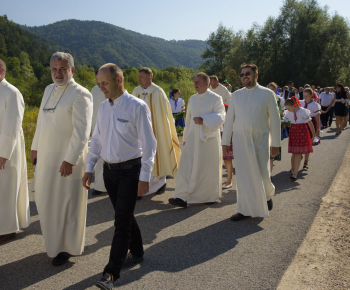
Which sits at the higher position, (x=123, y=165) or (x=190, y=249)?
(x=123, y=165)

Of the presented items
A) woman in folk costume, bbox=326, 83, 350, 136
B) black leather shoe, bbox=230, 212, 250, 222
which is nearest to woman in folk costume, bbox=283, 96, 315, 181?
black leather shoe, bbox=230, 212, 250, 222

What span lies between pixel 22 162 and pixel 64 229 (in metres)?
1.36

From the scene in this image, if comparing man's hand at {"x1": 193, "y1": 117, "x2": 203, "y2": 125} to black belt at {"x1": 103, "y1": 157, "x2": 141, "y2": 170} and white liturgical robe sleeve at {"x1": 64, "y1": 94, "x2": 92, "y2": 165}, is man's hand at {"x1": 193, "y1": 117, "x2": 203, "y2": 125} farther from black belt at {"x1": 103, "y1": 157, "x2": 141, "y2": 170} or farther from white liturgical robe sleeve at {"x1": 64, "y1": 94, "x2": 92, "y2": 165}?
black belt at {"x1": 103, "y1": 157, "x2": 141, "y2": 170}

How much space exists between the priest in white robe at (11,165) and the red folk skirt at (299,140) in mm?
5910

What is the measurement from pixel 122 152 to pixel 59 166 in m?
0.93

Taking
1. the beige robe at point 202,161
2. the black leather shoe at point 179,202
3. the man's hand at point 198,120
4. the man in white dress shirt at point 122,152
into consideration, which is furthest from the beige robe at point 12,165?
the man's hand at point 198,120

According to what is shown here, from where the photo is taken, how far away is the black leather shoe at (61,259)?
4.05m

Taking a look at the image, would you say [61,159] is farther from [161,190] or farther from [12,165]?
[161,190]

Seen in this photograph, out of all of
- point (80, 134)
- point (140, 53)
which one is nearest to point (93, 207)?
point (80, 134)

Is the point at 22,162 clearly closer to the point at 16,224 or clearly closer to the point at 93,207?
the point at 16,224

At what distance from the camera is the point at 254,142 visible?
18.2 feet

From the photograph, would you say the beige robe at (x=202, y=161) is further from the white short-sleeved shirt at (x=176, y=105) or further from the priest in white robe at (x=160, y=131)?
the white short-sleeved shirt at (x=176, y=105)

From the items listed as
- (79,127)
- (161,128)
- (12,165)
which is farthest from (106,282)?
(161,128)

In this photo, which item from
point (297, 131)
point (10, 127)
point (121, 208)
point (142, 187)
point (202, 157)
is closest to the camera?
point (142, 187)
